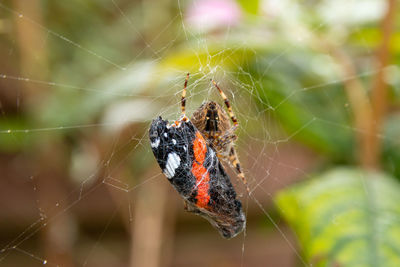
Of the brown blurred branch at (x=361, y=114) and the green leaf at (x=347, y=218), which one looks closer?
the green leaf at (x=347, y=218)

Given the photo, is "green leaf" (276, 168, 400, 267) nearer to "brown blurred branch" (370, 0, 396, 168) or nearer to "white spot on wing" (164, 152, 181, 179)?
"brown blurred branch" (370, 0, 396, 168)

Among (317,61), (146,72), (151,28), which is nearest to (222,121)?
(146,72)

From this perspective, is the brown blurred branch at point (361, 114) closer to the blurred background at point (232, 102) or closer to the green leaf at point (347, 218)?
the blurred background at point (232, 102)

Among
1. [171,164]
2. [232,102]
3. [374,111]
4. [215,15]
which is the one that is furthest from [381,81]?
[171,164]

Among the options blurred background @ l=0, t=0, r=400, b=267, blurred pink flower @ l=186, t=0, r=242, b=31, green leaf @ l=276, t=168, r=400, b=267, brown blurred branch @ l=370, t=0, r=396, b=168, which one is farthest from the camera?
blurred pink flower @ l=186, t=0, r=242, b=31

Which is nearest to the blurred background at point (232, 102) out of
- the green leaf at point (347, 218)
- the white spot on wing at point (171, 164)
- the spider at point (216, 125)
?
the green leaf at point (347, 218)

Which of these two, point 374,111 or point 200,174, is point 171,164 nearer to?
point 200,174

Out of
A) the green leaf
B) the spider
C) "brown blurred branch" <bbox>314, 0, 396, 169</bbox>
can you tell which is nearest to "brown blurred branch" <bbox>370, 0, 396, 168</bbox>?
"brown blurred branch" <bbox>314, 0, 396, 169</bbox>
